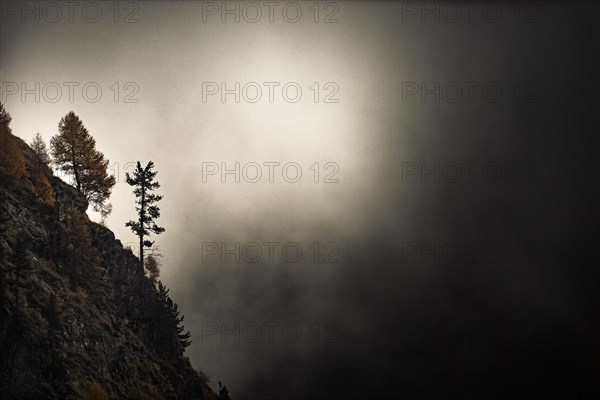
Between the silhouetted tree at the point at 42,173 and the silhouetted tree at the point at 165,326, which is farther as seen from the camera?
the silhouetted tree at the point at 165,326

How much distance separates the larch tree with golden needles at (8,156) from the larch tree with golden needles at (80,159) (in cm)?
841

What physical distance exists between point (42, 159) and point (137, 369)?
92.4 feet

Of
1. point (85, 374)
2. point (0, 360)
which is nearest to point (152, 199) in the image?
point (85, 374)

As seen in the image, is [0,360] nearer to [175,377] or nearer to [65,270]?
[65,270]

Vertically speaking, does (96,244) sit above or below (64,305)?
above

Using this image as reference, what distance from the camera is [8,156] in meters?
54.8

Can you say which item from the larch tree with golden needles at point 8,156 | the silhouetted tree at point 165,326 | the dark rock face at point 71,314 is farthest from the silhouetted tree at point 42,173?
the silhouetted tree at point 165,326

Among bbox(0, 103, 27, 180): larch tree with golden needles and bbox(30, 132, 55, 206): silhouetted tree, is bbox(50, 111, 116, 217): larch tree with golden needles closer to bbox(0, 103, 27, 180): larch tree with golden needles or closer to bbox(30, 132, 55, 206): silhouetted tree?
bbox(30, 132, 55, 206): silhouetted tree

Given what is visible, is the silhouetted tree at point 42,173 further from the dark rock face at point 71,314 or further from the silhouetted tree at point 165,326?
the silhouetted tree at point 165,326

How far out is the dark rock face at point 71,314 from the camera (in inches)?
1738

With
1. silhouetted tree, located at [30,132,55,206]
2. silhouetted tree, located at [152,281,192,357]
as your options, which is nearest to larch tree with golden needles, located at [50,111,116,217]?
silhouetted tree, located at [30,132,55,206]

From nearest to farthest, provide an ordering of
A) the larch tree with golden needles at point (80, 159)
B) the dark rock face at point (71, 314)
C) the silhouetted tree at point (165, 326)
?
the dark rock face at point (71, 314) < the larch tree with golden needles at point (80, 159) < the silhouetted tree at point (165, 326)

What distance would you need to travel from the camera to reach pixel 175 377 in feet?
218

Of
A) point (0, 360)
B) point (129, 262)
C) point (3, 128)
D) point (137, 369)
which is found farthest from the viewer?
point (129, 262)
